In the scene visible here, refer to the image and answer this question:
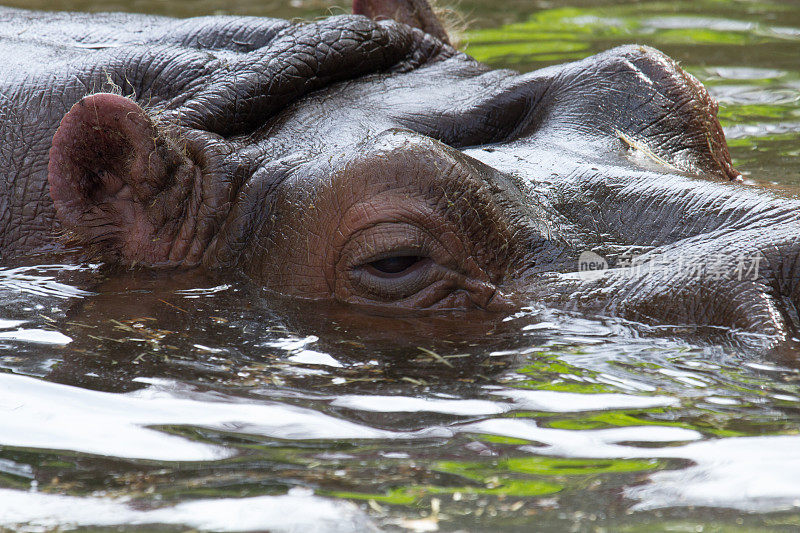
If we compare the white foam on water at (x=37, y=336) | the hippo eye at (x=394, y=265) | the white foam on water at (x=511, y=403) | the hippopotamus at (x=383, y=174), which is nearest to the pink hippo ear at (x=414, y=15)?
the hippopotamus at (x=383, y=174)

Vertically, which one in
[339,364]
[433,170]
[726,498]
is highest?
[433,170]

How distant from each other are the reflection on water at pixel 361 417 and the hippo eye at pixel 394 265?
19cm

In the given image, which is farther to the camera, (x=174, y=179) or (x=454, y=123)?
(x=454, y=123)

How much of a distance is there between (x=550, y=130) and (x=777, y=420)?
73.2 inches

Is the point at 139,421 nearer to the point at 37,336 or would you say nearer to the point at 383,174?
the point at 37,336

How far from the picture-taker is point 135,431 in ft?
9.43

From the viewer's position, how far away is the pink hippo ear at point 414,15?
557 cm

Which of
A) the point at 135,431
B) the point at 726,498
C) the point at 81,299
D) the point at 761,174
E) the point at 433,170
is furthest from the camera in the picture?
the point at 761,174

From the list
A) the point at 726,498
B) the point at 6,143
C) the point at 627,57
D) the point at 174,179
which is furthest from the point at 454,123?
the point at 726,498

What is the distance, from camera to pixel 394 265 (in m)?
3.76

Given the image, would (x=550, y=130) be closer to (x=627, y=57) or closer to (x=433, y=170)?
(x=627, y=57)

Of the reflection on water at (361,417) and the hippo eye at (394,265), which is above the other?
the hippo eye at (394,265)

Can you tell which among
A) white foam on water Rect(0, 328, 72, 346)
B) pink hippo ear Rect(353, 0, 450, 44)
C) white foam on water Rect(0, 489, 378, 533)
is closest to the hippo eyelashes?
white foam on water Rect(0, 328, 72, 346)

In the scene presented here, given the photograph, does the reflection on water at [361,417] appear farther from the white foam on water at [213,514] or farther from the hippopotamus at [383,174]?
the hippopotamus at [383,174]
